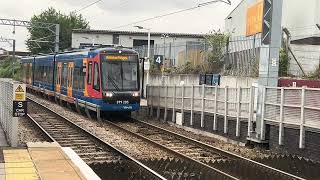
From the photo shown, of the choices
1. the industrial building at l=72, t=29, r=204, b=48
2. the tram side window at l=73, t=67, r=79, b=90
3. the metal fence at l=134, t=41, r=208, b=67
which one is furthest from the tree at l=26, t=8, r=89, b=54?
the tram side window at l=73, t=67, r=79, b=90

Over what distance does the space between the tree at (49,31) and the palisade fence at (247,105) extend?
232ft

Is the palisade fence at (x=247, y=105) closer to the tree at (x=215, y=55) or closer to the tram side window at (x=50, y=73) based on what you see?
the tree at (x=215, y=55)

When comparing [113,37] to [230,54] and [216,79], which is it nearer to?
[230,54]

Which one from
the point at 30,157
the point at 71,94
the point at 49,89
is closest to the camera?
the point at 30,157

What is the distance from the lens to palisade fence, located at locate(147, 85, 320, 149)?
47.0ft

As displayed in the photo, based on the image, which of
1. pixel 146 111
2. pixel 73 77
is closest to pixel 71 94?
pixel 73 77

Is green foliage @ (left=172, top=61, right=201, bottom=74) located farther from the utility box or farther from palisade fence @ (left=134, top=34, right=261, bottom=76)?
the utility box

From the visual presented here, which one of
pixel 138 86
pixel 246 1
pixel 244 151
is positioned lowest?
pixel 244 151

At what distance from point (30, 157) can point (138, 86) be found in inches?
548

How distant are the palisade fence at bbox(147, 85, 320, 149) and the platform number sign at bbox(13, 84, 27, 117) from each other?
715 centimetres

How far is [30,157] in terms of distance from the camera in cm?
1062

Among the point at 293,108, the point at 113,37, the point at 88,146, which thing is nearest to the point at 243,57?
the point at 293,108

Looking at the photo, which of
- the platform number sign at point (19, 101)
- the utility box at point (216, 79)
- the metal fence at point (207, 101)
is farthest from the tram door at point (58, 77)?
the platform number sign at point (19, 101)

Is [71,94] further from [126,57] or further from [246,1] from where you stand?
[246,1]
